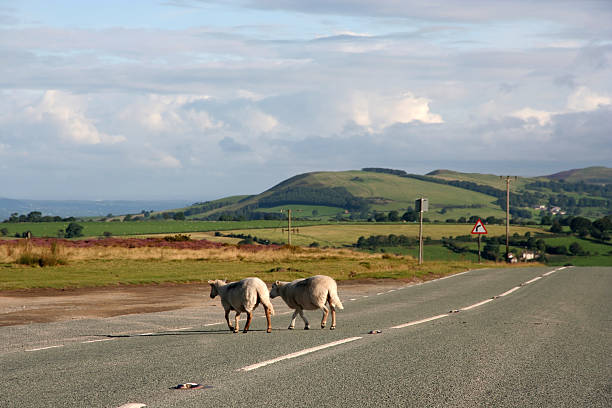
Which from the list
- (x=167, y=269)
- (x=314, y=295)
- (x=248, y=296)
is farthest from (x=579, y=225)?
(x=248, y=296)

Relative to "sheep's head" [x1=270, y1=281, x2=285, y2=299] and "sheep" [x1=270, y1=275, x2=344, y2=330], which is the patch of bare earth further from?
"sheep" [x1=270, y1=275, x2=344, y2=330]

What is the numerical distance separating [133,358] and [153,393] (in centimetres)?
288

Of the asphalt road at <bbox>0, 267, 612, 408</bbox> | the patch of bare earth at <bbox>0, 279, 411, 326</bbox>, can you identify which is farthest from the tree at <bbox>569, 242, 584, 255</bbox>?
the asphalt road at <bbox>0, 267, 612, 408</bbox>

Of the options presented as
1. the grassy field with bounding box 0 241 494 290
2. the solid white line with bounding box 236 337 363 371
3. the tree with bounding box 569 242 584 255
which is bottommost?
the tree with bounding box 569 242 584 255

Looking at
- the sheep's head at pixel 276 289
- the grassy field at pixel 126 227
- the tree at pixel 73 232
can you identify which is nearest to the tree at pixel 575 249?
the grassy field at pixel 126 227

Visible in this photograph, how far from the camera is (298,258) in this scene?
56062mm

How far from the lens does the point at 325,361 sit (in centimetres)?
995

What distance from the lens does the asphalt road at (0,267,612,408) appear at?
764 cm

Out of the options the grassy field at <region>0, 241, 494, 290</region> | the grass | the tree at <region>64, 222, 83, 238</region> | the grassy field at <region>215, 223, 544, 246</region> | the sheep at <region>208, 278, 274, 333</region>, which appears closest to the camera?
the sheep at <region>208, 278, 274, 333</region>

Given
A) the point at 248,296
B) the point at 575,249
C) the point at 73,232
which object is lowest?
the point at 575,249

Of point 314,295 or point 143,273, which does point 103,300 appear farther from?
point 143,273

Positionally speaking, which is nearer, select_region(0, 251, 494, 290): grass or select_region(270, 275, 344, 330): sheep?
select_region(270, 275, 344, 330): sheep

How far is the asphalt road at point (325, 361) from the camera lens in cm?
764

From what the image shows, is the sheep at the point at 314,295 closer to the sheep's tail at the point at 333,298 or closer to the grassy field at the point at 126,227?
the sheep's tail at the point at 333,298
